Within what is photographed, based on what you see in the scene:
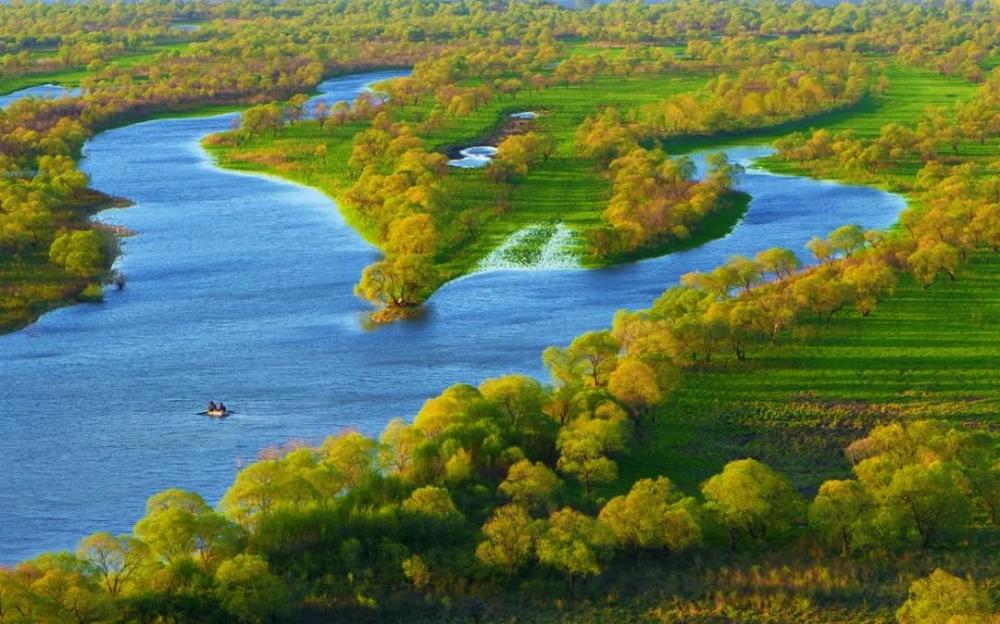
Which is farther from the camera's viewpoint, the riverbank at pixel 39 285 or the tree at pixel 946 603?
the riverbank at pixel 39 285

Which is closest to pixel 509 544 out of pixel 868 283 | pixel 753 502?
pixel 753 502

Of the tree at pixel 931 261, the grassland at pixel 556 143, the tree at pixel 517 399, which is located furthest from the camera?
the grassland at pixel 556 143

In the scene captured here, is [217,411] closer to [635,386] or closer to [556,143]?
[635,386]

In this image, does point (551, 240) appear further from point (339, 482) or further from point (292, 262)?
point (339, 482)

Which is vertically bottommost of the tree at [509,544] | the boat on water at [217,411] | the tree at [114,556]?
the boat on water at [217,411]

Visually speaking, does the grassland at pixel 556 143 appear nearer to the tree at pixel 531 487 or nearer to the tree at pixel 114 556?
the tree at pixel 531 487

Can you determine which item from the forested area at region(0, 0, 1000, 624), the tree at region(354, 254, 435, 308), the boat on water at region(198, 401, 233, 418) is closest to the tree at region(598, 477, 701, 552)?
the forested area at region(0, 0, 1000, 624)

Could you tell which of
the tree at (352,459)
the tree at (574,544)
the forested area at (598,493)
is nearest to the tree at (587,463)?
the forested area at (598,493)
